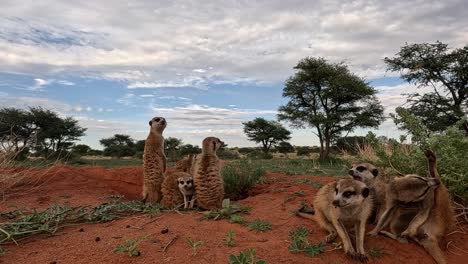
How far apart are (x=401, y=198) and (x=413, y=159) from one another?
42.6 inches

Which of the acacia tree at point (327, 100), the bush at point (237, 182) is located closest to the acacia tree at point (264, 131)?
the acacia tree at point (327, 100)

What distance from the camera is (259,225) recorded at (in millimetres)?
3594

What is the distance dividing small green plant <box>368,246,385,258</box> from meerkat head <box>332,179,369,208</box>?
414 millimetres

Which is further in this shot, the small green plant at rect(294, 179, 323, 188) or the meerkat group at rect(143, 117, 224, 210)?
the small green plant at rect(294, 179, 323, 188)

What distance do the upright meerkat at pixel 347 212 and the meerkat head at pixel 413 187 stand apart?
0.30m

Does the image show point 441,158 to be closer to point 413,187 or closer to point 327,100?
→ point 413,187

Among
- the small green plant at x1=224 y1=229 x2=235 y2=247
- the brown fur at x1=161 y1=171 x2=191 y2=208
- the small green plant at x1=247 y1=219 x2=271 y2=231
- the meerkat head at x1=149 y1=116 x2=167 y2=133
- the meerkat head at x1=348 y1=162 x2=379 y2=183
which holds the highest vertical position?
the meerkat head at x1=149 y1=116 x2=167 y2=133

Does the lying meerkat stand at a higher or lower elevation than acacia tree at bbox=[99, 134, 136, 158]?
lower

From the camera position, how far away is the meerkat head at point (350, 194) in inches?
128

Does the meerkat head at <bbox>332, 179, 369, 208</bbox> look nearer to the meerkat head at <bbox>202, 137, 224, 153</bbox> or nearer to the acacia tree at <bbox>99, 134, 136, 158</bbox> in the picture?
the meerkat head at <bbox>202, 137, 224, 153</bbox>

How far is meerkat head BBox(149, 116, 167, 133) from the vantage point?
6.21 meters

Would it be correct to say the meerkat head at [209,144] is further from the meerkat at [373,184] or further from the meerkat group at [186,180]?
the meerkat at [373,184]

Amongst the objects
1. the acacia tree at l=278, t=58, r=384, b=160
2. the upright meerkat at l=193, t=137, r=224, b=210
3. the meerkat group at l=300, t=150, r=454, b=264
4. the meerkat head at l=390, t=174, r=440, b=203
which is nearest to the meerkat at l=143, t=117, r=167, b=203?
the upright meerkat at l=193, t=137, r=224, b=210

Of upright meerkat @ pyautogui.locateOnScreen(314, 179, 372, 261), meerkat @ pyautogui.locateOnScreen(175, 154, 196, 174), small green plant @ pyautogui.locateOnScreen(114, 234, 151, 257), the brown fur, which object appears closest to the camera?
small green plant @ pyautogui.locateOnScreen(114, 234, 151, 257)
